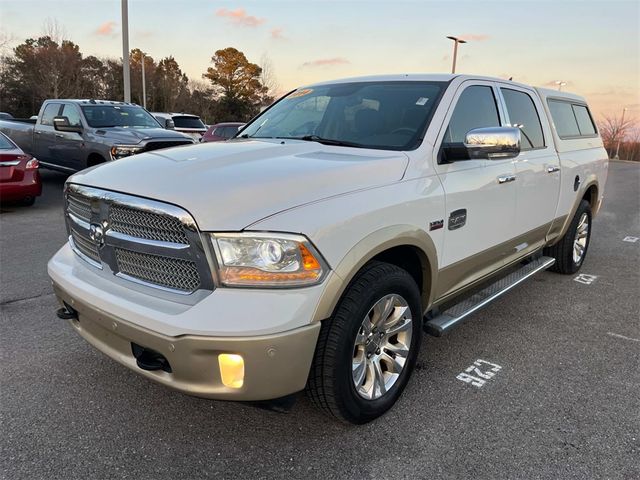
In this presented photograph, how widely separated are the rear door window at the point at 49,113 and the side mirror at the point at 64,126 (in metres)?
1.06

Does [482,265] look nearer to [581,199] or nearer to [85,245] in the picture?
[581,199]

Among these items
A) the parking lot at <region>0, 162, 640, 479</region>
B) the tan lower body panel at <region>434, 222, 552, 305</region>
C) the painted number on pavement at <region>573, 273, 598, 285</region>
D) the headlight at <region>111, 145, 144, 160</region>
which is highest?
the headlight at <region>111, 145, 144, 160</region>

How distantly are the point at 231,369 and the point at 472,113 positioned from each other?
240 cm

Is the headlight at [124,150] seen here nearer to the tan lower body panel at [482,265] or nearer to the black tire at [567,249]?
the black tire at [567,249]

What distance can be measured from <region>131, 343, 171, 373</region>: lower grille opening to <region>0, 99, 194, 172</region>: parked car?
7.15 metres

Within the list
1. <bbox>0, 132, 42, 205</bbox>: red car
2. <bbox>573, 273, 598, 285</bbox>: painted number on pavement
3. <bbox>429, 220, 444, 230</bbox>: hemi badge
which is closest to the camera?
<bbox>429, 220, 444, 230</bbox>: hemi badge

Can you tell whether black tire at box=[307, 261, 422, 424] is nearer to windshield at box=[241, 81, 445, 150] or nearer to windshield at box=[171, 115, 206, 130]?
windshield at box=[241, 81, 445, 150]

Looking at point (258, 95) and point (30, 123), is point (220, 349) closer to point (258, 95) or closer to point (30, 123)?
point (30, 123)

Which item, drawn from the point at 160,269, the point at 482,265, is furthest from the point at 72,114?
the point at 482,265

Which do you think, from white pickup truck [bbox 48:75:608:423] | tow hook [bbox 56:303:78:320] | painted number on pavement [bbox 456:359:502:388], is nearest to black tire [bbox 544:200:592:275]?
white pickup truck [bbox 48:75:608:423]

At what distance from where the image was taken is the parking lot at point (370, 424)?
7.80 ft

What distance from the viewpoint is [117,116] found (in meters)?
10.1

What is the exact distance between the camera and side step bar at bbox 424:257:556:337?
312 cm

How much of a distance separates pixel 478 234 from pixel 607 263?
3.85 meters
